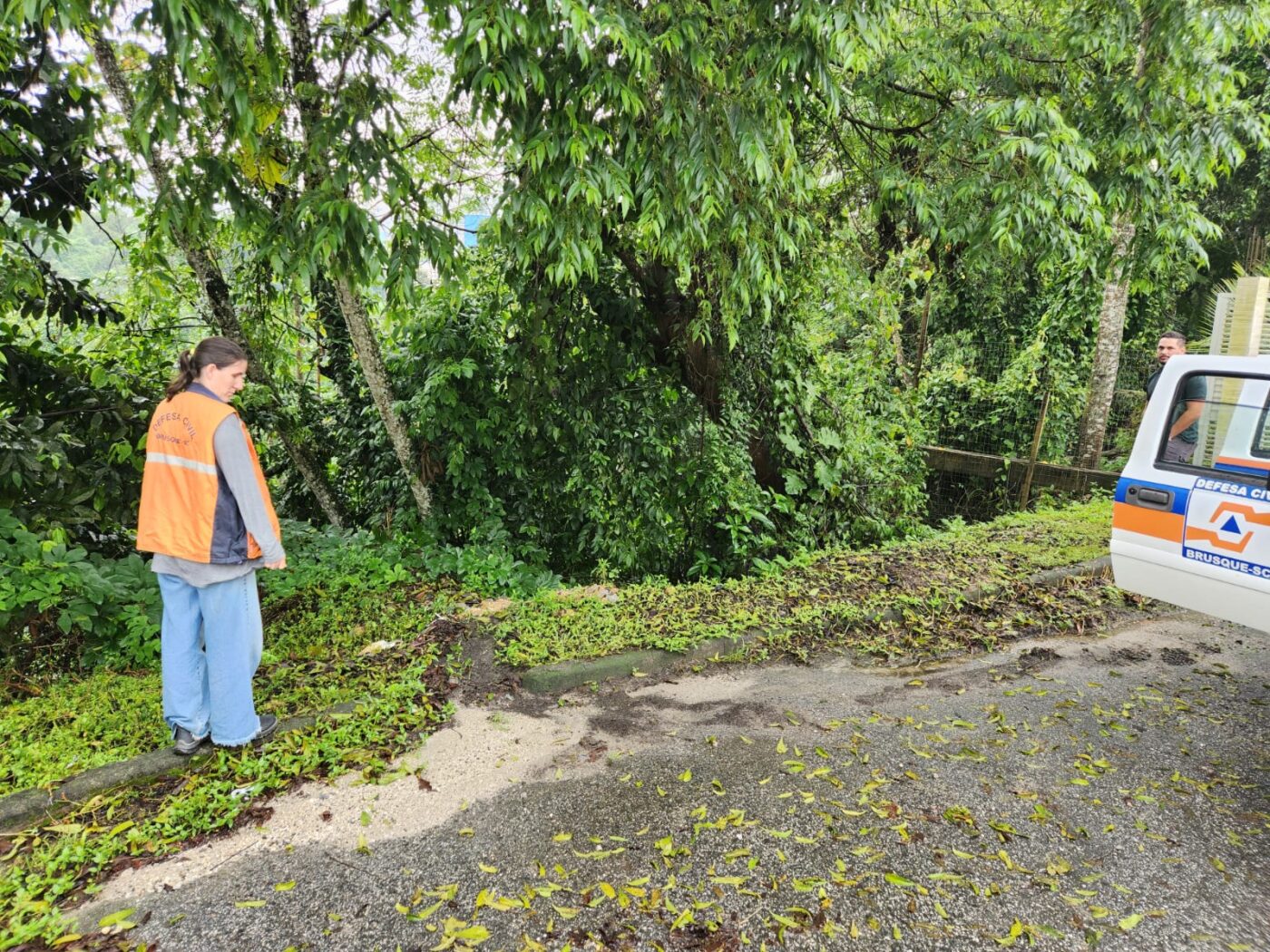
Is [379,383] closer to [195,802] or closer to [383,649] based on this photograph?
[383,649]

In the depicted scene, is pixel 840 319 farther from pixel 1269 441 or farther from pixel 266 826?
pixel 266 826

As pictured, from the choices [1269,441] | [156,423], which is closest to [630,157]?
[156,423]

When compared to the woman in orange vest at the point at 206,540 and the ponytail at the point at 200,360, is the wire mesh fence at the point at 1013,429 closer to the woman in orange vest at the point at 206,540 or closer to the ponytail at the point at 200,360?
the woman in orange vest at the point at 206,540

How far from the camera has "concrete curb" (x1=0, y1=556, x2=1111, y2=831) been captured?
2.90 m

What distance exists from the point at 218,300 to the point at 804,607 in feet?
17.0

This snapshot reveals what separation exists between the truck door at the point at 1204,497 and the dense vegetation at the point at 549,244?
1.75 meters

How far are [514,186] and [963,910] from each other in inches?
145

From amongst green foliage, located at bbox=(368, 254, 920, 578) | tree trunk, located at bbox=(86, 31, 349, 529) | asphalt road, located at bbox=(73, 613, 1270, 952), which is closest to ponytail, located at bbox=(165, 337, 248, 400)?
→ tree trunk, located at bbox=(86, 31, 349, 529)

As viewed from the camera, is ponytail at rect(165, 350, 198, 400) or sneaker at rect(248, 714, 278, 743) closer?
ponytail at rect(165, 350, 198, 400)

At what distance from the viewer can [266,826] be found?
2924 millimetres

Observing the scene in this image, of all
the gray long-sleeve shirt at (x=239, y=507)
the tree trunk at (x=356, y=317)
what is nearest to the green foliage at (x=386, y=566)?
the tree trunk at (x=356, y=317)

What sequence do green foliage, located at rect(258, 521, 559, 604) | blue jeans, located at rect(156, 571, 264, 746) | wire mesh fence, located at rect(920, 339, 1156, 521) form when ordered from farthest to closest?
wire mesh fence, located at rect(920, 339, 1156, 521), green foliage, located at rect(258, 521, 559, 604), blue jeans, located at rect(156, 571, 264, 746)

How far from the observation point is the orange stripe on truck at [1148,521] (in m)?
3.62

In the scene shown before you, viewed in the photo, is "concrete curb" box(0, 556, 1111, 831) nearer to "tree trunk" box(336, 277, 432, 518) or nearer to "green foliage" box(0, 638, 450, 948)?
"green foliage" box(0, 638, 450, 948)
